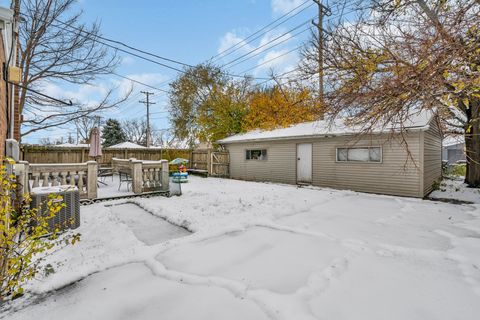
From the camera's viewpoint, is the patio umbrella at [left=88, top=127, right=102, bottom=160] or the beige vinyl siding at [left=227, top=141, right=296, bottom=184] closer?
the patio umbrella at [left=88, top=127, right=102, bottom=160]

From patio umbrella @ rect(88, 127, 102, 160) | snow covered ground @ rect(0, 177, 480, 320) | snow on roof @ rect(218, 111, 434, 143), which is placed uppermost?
snow on roof @ rect(218, 111, 434, 143)

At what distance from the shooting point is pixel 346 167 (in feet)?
29.6

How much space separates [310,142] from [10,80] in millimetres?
9298

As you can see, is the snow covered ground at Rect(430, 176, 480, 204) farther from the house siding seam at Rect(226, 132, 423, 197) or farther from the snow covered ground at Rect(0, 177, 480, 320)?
the snow covered ground at Rect(0, 177, 480, 320)

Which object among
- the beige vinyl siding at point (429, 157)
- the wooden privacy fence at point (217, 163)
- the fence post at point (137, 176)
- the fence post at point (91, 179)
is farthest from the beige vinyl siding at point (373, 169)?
the fence post at point (91, 179)

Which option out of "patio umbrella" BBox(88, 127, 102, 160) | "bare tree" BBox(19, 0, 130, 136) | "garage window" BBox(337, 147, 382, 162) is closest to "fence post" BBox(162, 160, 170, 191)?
"patio umbrella" BBox(88, 127, 102, 160)

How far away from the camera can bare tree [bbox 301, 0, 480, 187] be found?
279cm

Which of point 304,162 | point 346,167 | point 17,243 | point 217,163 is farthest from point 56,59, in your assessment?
point 346,167

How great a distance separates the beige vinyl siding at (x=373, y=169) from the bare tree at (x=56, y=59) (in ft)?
28.6

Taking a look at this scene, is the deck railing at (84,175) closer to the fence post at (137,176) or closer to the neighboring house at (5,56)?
the fence post at (137,176)

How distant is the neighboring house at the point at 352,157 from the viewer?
748 centimetres

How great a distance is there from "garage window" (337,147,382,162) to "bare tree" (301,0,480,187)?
439cm

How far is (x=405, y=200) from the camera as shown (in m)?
7.04

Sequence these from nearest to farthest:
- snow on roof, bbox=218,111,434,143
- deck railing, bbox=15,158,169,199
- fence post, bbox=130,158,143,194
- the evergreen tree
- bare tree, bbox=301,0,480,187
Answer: bare tree, bbox=301,0,480,187, deck railing, bbox=15,158,169,199, fence post, bbox=130,158,143,194, snow on roof, bbox=218,111,434,143, the evergreen tree
